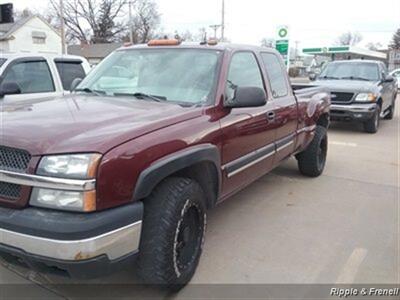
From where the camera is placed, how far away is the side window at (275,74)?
192 inches

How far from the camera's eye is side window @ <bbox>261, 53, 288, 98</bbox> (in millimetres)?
4887

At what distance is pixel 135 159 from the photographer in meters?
2.64

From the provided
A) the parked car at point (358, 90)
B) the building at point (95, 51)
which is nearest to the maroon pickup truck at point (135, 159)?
the parked car at point (358, 90)

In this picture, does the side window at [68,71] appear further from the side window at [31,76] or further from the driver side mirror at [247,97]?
the driver side mirror at [247,97]

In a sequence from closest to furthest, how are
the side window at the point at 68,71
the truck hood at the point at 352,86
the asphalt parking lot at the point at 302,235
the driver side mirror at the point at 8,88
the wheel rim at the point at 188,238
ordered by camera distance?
1. the wheel rim at the point at 188,238
2. the asphalt parking lot at the point at 302,235
3. the driver side mirror at the point at 8,88
4. the side window at the point at 68,71
5. the truck hood at the point at 352,86

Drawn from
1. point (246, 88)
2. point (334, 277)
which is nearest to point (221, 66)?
point (246, 88)

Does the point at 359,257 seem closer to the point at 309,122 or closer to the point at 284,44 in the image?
the point at 309,122

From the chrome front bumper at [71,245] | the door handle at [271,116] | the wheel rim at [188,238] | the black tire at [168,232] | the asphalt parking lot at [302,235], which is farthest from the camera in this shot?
the door handle at [271,116]

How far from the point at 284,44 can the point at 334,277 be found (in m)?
11.7

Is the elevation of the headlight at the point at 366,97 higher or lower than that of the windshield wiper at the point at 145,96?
lower

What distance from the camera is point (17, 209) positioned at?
254 centimetres

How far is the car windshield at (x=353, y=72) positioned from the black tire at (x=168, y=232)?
9772 millimetres

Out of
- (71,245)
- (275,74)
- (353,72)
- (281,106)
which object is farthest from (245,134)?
(353,72)

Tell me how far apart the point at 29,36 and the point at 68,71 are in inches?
1771
